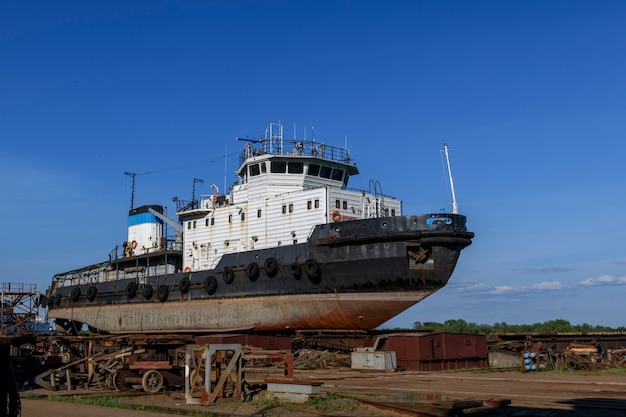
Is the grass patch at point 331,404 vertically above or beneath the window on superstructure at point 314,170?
beneath

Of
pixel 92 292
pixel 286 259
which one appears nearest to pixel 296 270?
pixel 286 259

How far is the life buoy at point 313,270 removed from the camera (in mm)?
26922

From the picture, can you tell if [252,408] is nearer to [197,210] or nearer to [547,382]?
[547,382]

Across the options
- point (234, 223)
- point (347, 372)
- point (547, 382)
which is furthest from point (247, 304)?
point (547, 382)

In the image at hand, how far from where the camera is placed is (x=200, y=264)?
33406 millimetres

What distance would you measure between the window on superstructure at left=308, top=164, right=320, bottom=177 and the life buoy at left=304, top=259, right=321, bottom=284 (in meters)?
6.09

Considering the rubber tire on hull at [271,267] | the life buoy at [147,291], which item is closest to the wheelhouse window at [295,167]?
the rubber tire on hull at [271,267]

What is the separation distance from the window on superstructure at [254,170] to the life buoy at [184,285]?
6.36 m

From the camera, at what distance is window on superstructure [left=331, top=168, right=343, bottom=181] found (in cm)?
3269

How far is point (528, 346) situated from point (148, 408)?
51.2 feet

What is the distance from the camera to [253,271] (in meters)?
29.1

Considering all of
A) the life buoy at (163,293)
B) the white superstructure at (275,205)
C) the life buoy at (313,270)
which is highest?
the white superstructure at (275,205)

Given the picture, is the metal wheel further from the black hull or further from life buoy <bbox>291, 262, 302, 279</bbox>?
life buoy <bbox>291, 262, 302, 279</bbox>

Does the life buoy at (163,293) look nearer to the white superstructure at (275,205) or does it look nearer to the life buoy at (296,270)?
the white superstructure at (275,205)
